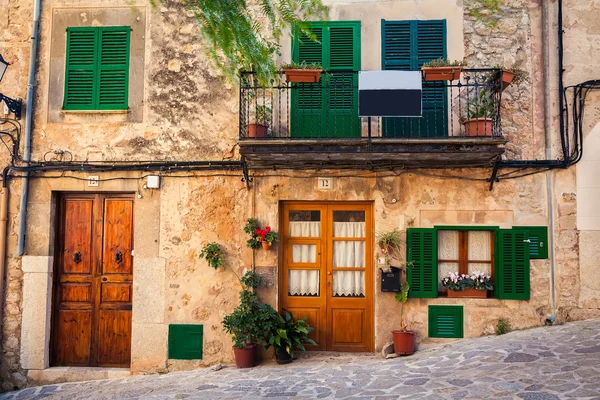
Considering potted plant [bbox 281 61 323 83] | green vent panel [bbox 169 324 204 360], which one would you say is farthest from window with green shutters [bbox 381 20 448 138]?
green vent panel [bbox 169 324 204 360]

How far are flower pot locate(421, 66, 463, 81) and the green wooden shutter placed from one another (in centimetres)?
226

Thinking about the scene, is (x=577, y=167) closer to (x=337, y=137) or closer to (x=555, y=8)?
(x=555, y=8)

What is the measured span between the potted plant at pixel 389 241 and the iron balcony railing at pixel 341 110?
58.9 inches

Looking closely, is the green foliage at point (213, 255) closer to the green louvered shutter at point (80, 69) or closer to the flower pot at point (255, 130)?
the flower pot at point (255, 130)

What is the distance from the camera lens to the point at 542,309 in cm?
746

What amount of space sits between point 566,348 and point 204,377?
4.90 m

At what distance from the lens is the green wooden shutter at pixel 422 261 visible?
296 inches

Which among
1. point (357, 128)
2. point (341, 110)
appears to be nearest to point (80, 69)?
point (341, 110)

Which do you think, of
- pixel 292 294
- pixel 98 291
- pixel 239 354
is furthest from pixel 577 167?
pixel 98 291

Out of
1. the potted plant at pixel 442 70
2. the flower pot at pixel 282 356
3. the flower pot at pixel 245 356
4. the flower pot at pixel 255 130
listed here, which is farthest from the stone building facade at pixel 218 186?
the potted plant at pixel 442 70

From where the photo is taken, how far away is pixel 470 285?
750 centimetres

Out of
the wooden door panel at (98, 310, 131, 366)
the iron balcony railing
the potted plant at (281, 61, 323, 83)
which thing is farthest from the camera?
the wooden door panel at (98, 310, 131, 366)

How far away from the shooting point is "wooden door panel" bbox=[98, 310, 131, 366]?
8.02 meters

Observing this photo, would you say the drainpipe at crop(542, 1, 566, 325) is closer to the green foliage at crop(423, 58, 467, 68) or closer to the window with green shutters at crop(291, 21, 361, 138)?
the green foliage at crop(423, 58, 467, 68)
